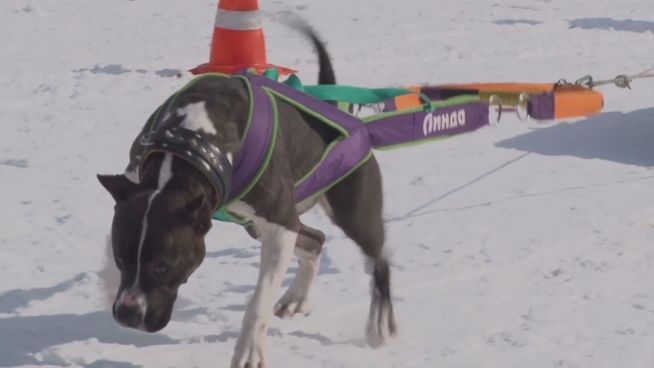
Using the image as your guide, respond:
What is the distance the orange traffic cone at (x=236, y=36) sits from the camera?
23.9ft

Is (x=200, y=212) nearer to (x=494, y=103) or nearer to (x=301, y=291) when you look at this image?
(x=301, y=291)

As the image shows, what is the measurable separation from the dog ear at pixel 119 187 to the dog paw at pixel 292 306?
3.87ft

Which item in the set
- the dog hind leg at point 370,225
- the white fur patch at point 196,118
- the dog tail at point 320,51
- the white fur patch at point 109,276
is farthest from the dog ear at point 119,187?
the dog tail at point 320,51

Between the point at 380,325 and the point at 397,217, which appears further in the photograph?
the point at 397,217

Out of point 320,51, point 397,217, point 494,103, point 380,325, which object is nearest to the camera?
point 380,325

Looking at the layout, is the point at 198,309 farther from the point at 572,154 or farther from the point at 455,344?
the point at 572,154

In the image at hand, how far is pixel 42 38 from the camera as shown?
882 cm

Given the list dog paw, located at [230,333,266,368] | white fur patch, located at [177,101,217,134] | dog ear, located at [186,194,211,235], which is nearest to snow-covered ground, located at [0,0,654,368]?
dog paw, located at [230,333,266,368]

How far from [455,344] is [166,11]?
6.83 metres

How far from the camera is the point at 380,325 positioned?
4012 millimetres

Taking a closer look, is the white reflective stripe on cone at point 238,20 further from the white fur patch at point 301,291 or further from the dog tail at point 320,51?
the white fur patch at point 301,291

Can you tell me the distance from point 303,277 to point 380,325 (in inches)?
15.9

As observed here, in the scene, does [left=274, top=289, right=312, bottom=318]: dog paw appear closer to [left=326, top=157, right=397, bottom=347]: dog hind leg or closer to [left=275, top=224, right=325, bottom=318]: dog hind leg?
[left=275, top=224, right=325, bottom=318]: dog hind leg

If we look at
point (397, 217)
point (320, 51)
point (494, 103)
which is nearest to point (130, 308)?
point (320, 51)
